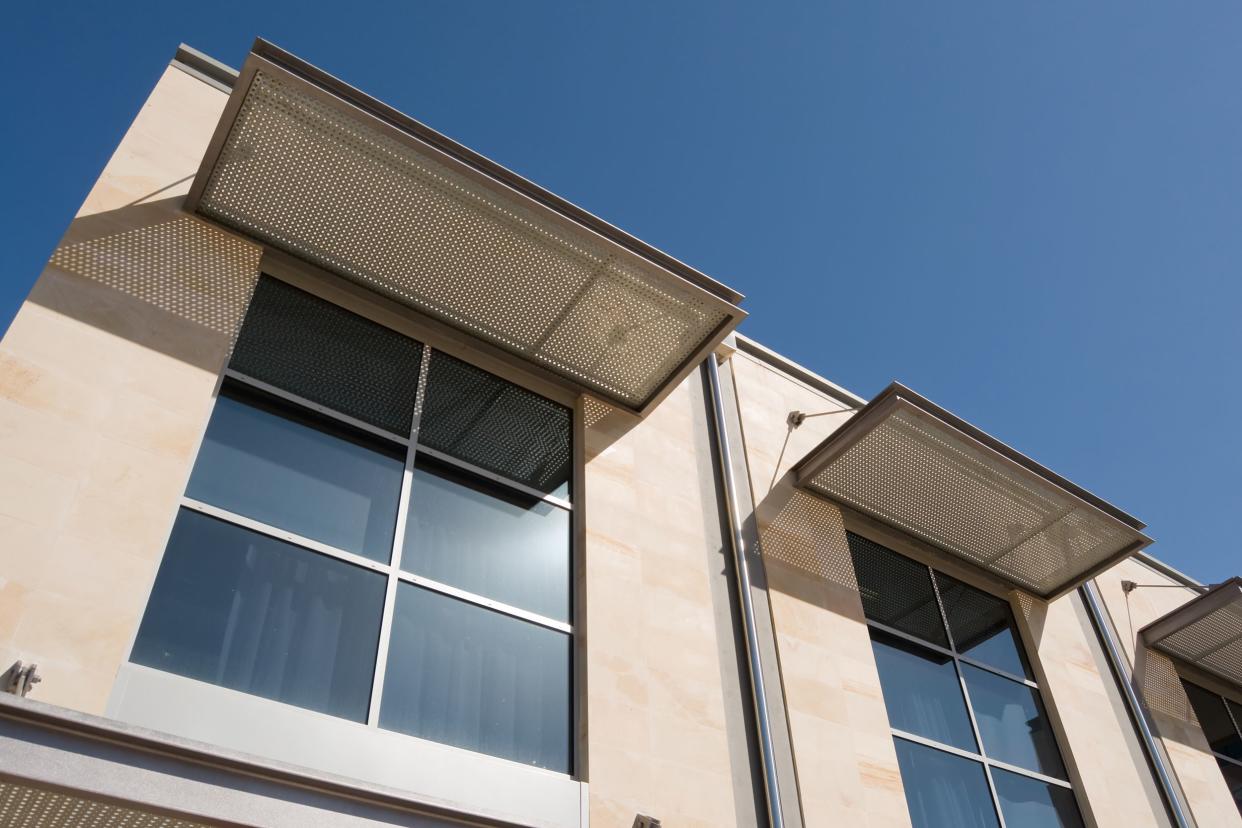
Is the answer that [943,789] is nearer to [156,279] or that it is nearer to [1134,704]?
[1134,704]

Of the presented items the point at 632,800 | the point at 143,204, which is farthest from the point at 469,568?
the point at 143,204

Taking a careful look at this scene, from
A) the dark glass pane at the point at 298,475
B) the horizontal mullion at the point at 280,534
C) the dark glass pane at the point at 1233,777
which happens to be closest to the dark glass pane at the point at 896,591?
the dark glass pane at the point at 1233,777

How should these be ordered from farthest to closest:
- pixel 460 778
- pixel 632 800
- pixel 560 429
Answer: pixel 560 429, pixel 632 800, pixel 460 778

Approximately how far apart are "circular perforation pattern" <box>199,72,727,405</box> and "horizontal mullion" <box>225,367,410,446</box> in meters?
1.23

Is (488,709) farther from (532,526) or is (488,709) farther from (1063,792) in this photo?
(1063,792)

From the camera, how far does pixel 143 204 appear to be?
7.29m

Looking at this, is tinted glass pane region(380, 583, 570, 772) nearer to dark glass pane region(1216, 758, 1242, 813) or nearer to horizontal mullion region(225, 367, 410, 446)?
horizontal mullion region(225, 367, 410, 446)

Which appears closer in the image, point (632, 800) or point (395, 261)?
point (632, 800)

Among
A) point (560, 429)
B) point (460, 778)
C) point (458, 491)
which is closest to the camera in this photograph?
point (460, 778)

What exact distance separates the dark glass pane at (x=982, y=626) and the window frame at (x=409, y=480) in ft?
14.1

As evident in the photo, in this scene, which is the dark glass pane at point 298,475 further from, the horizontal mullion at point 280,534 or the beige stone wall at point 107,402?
the beige stone wall at point 107,402

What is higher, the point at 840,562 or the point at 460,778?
the point at 840,562

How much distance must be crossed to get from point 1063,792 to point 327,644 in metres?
7.00

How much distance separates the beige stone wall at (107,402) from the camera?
5.17 m
